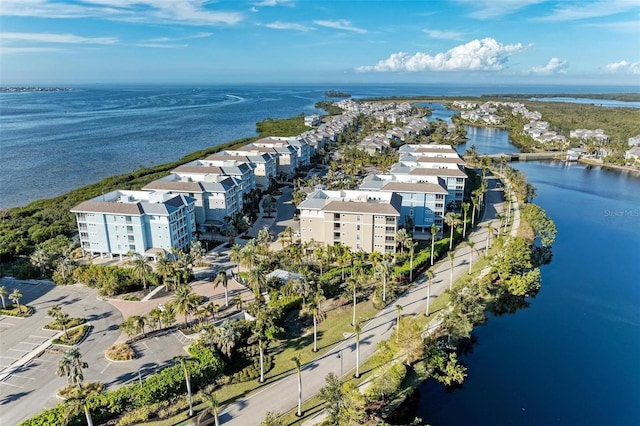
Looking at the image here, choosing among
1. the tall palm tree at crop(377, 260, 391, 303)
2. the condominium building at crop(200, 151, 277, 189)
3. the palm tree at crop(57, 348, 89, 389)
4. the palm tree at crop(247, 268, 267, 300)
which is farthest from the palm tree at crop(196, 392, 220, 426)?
the condominium building at crop(200, 151, 277, 189)

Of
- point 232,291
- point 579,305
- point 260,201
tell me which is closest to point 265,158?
point 260,201

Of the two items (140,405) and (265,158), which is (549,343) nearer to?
(140,405)

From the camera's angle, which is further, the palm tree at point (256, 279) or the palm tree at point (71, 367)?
the palm tree at point (256, 279)

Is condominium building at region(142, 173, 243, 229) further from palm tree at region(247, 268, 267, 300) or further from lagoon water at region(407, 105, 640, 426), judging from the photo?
lagoon water at region(407, 105, 640, 426)

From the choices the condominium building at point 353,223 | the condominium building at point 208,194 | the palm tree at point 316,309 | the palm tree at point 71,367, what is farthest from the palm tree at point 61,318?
the condominium building at point 353,223

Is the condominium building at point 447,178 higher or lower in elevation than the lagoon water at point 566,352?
higher

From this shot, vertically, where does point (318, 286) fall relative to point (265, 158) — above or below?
below

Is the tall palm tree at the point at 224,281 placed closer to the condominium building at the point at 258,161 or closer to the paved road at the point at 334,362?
the paved road at the point at 334,362
